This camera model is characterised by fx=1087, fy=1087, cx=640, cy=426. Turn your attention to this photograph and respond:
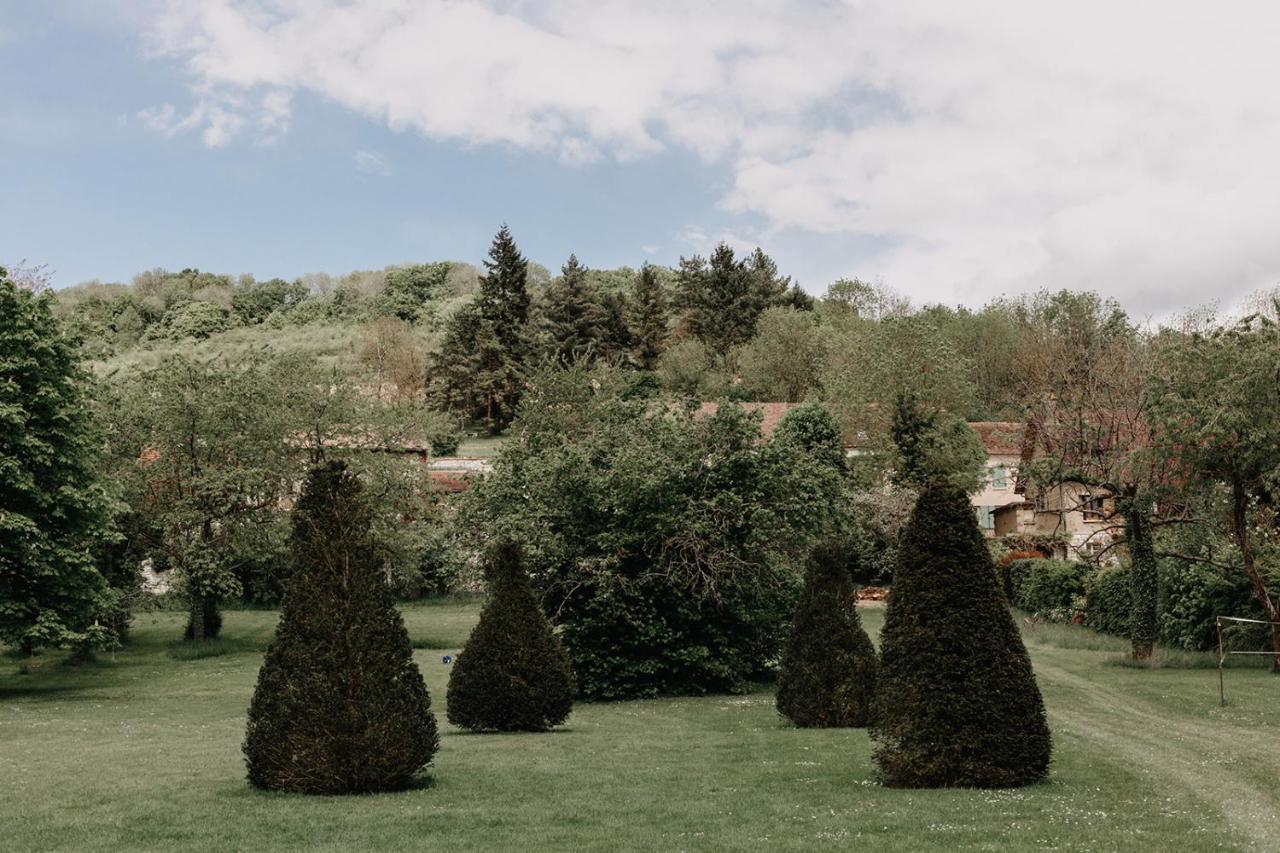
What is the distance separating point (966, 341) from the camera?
78625 mm

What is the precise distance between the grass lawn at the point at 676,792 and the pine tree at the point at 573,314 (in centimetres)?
6407

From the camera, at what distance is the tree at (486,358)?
268ft

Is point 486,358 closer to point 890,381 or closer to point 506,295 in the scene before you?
point 506,295

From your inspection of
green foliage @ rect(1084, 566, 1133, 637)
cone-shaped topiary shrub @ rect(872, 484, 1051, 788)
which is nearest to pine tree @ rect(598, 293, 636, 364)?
green foliage @ rect(1084, 566, 1133, 637)

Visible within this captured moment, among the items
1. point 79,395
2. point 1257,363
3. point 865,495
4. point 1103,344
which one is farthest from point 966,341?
point 79,395

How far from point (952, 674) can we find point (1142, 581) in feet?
66.0

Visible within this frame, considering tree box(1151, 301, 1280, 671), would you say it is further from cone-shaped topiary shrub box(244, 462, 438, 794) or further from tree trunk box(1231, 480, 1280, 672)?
cone-shaped topiary shrub box(244, 462, 438, 794)

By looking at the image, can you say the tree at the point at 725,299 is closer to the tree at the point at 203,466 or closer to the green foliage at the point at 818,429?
the green foliage at the point at 818,429

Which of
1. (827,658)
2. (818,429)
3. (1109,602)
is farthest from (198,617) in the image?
(1109,602)

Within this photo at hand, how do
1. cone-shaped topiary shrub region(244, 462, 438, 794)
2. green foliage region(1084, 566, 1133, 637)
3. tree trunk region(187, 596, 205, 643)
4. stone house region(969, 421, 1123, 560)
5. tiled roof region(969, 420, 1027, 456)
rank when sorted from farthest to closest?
tiled roof region(969, 420, 1027, 456), stone house region(969, 421, 1123, 560), tree trunk region(187, 596, 205, 643), green foliage region(1084, 566, 1133, 637), cone-shaped topiary shrub region(244, 462, 438, 794)

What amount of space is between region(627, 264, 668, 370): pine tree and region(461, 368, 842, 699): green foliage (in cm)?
6171

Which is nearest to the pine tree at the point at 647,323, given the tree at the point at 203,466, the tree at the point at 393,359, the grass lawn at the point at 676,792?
the tree at the point at 393,359

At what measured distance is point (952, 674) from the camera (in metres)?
11.8

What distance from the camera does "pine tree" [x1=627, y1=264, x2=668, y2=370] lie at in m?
90.0
